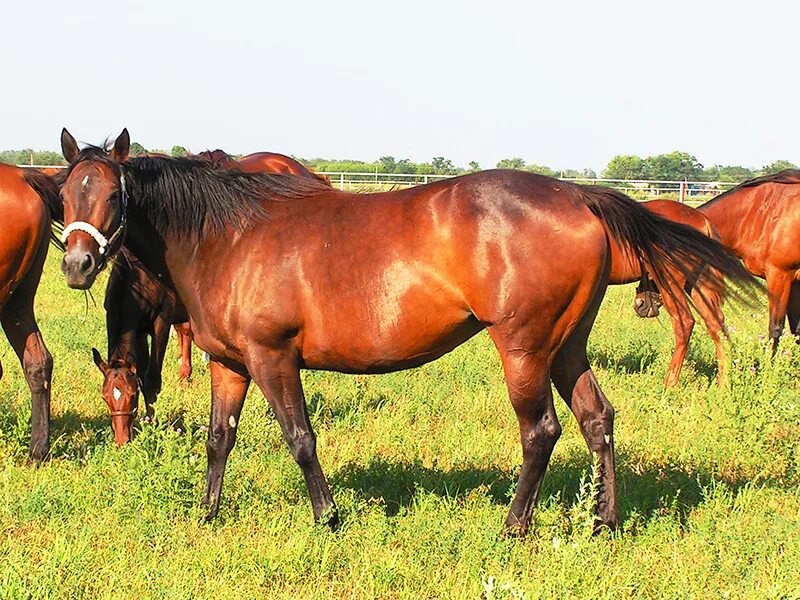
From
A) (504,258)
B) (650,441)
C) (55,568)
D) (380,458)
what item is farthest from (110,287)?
(650,441)

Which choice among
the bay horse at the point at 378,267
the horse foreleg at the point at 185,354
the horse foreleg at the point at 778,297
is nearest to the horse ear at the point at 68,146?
the bay horse at the point at 378,267

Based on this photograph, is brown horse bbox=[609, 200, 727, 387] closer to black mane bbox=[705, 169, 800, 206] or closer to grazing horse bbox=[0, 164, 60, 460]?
black mane bbox=[705, 169, 800, 206]

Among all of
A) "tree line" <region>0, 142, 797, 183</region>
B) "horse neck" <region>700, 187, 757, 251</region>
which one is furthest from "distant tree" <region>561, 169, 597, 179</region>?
"horse neck" <region>700, 187, 757, 251</region>

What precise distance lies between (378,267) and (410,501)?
160cm

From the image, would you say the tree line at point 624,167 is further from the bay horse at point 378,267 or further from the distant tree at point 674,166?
the bay horse at point 378,267

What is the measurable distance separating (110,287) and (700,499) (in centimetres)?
446

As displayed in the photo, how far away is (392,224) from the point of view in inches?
190

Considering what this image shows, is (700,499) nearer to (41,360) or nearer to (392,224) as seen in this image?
(392,224)

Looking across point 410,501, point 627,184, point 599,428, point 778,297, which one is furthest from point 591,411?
point 627,184

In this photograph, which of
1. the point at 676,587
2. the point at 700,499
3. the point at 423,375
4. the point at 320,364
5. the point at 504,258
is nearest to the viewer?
the point at 676,587

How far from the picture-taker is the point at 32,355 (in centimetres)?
638

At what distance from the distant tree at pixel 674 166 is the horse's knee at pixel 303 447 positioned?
178 ft

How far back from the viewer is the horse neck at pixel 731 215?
34.1ft

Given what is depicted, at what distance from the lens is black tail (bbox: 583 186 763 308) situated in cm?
483
